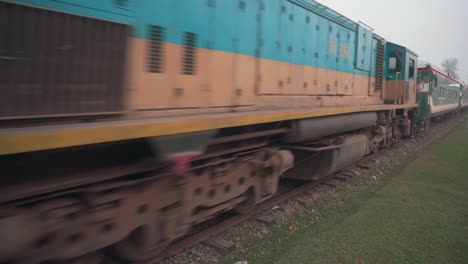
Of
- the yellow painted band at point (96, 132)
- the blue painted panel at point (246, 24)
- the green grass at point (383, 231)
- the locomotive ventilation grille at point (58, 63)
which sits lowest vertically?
the green grass at point (383, 231)

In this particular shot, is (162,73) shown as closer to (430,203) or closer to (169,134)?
(169,134)

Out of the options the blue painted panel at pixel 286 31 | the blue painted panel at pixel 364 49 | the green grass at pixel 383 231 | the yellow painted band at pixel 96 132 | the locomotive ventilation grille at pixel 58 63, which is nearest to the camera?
the yellow painted band at pixel 96 132

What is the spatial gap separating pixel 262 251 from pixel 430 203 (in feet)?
11.0

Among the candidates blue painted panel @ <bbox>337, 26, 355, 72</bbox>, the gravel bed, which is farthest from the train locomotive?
blue painted panel @ <bbox>337, 26, 355, 72</bbox>

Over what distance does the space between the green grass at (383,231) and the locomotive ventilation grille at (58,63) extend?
225 centimetres

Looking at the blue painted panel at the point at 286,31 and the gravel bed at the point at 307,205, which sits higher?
the blue painted panel at the point at 286,31

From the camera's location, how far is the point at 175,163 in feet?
9.77

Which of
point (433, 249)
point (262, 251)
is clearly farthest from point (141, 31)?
point (433, 249)

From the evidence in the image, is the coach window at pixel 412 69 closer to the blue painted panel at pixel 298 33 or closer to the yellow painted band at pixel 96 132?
the blue painted panel at pixel 298 33

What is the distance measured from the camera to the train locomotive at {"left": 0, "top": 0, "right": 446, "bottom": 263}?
2.14 meters

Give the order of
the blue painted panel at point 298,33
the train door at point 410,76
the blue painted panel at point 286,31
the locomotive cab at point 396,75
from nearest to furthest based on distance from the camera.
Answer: the blue painted panel at point 286,31, the blue painted panel at point 298,33, the locomotive cab at point 396,75, the train door at point 410,76

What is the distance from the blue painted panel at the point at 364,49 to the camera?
8062 mm

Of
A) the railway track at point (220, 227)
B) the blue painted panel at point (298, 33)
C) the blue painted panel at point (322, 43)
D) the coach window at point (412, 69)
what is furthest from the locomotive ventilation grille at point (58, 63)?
the coach window at point (412, 69)

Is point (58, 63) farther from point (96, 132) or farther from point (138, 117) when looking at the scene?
point (138, 117)
